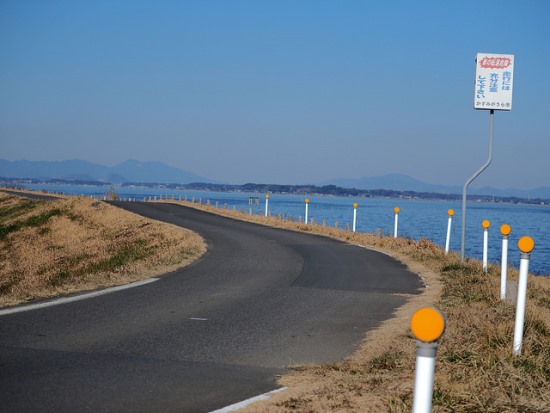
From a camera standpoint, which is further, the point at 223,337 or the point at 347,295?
the point at 347,295

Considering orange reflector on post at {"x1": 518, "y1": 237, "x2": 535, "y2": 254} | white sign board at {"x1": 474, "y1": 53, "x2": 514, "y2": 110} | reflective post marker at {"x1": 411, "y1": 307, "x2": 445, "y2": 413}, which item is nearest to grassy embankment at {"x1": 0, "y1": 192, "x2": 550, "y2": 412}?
orange reflector on post at {"x1": 518, "y1": 237, "x2": 535, "y2": 254}

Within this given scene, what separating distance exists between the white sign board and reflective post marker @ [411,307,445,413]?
43.6 feet

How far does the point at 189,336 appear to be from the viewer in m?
9.03

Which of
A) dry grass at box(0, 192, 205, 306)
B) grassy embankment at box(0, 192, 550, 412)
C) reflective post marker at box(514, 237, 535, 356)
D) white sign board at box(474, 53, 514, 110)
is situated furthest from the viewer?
white sign board at box(474, 53, 514, 110)

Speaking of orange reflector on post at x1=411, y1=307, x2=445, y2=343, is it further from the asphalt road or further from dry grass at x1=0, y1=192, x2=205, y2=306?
dry grass at x1=0, y1=192, x2=205, y2=306

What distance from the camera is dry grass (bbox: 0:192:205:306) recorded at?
14414mm

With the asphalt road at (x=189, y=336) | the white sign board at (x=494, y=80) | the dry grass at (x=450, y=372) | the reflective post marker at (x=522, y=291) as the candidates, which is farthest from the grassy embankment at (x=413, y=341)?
the white sign board at (x=494, y=80)

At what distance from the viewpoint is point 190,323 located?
32.5 ft

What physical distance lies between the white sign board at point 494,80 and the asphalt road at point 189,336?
166 inches

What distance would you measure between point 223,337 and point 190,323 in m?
0.98

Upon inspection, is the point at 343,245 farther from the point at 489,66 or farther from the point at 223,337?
the point at 223,337

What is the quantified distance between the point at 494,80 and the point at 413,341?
9116 mm

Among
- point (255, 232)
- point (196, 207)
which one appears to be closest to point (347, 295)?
point (255, 232)

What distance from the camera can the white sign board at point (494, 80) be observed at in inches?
637
